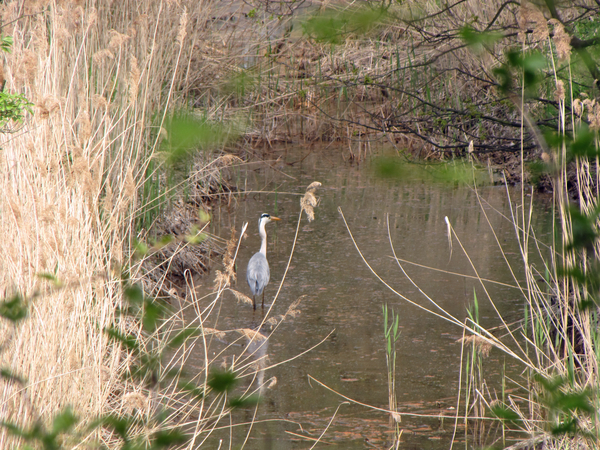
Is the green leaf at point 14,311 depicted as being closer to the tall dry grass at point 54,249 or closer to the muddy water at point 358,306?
the tall dry grass at point 54,249

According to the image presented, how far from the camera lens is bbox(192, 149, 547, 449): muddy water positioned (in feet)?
11.4

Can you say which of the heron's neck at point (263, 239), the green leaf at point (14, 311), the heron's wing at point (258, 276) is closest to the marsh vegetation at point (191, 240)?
the green leaf at point (14, 311)

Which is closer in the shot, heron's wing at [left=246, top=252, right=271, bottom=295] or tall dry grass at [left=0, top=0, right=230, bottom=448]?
tall dry grass at [left=0, top=0, right=230, bottom=448]

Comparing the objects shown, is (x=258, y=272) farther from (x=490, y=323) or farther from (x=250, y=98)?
(x=250, y=98)

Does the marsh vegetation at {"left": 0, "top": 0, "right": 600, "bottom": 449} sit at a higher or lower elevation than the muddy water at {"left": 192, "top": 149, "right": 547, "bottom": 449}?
higher

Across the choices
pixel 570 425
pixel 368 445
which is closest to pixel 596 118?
pixel 570 425

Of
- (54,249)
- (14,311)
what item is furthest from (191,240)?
(14,311)

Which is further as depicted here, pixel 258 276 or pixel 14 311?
pixel 258 276

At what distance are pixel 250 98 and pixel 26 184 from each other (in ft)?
20.5

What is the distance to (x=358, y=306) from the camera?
492 centimetres

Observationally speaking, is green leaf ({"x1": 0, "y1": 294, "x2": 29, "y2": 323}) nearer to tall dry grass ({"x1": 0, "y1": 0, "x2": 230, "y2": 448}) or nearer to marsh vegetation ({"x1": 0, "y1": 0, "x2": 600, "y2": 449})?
marsh vegetation ({"x1": 0, "y1": 0, "x2": 600, "y2": 449})

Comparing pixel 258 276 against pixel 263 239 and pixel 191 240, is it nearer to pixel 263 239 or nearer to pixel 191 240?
pixel 263 239

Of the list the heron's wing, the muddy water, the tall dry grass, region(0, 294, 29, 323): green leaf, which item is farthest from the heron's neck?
region(0, 294, 29, 323): green leaf

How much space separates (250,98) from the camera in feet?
29.1
